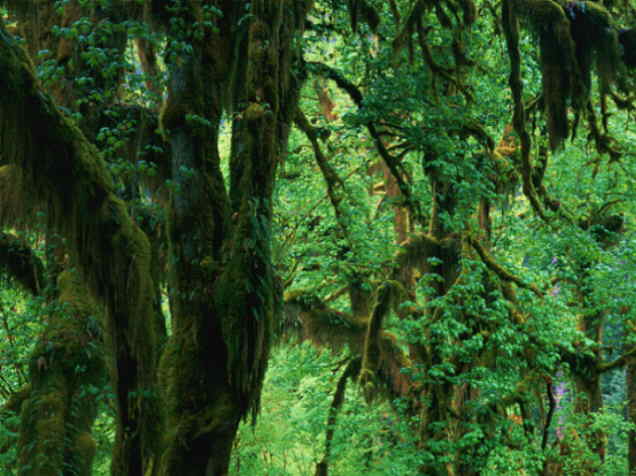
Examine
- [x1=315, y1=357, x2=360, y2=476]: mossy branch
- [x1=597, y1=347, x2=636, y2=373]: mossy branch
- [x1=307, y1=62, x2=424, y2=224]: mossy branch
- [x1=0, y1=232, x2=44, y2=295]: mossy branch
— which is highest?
[x1=307, y1=62, x2=424, y2=224]: mossy branch

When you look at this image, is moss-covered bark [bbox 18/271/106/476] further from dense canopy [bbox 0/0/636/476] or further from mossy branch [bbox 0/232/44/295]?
mossy branch [bbox 0/232/44/295]

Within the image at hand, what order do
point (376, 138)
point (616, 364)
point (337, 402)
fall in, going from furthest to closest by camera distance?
point (616, 364) < point (337, 402) < point (376, 138)

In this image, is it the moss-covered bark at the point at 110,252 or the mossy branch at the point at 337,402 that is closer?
the moss-covered bark at the point at 110,252

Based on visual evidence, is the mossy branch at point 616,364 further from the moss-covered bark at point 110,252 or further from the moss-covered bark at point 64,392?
the moss-covered bark at point 110,252

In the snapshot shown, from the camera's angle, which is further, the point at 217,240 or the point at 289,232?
the point at 289,232

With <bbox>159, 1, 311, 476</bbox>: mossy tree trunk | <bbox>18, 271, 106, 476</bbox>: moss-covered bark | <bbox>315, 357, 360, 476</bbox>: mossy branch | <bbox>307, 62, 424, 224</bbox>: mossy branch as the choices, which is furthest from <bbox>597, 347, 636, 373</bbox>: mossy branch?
<bbox>18, 271, 106, 476</bbox>: moss-covered bark

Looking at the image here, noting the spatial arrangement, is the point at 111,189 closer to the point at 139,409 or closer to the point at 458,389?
the point at 139,409

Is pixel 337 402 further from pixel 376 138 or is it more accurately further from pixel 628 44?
pixel 628 44

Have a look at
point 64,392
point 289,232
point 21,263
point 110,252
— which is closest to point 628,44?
point 110,252

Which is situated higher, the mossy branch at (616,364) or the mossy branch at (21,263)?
the mossy branch at (21,263)

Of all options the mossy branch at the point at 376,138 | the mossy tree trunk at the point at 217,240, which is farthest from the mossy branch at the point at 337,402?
the mossy tree trunk at the point at 217,240

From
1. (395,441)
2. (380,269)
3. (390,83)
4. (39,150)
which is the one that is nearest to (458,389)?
(395,441)

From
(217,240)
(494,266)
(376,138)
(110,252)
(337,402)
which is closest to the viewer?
(110,252)

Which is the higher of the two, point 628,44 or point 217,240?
point 628,44
